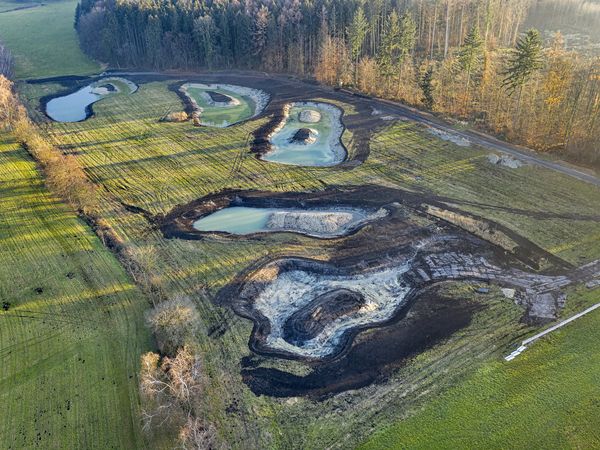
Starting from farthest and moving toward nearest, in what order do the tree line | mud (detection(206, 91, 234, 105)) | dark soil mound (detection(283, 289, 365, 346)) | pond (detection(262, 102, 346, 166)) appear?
mud (detection(206, 91, 234, 105))
pond (detection(262, 102, 346, 166))
the tree line
dark soil mound (detection(283, 289, 365, 346))

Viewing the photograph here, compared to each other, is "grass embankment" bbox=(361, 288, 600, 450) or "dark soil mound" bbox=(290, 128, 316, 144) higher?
"dark soil mound" bbox=(290, 128, 316, 144)

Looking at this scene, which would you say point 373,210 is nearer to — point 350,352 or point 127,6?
point 350,352

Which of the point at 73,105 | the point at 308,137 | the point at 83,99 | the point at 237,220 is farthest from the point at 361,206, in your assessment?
the point at 83,99

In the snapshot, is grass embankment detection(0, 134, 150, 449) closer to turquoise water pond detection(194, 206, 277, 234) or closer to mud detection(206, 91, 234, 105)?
turquoise water pond detection(194, 206, 277, 234)

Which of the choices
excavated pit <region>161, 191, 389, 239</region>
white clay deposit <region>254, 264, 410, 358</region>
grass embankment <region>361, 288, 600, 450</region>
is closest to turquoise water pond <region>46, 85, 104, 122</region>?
excavated pit <region>161, 191, 389, 239</region>

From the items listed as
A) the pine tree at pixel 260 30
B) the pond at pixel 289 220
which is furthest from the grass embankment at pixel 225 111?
the pond at pixel 289 220

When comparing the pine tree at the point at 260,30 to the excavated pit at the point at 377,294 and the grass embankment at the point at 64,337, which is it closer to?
the grass embankment at the point at 64,337
